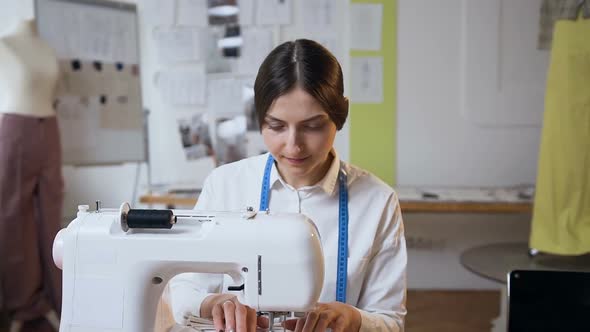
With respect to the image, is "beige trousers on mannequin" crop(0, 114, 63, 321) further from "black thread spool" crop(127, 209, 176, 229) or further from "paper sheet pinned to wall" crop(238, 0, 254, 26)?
"black thread spool" crop(127, 209, 176, 229)

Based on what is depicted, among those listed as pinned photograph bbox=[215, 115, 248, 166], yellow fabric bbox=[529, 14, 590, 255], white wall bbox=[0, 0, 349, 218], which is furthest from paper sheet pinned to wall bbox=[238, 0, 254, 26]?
yellow fabric bbox=[529, 14, 590, 255]

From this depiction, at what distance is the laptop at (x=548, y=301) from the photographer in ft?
3.10

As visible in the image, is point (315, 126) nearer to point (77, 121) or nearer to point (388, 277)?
point (388, 277)

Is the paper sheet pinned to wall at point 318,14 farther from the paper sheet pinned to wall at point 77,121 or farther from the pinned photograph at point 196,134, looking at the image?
Answer: the paper sheet pinned to wall at point 77,121

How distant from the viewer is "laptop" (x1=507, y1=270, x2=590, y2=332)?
37.2 inches

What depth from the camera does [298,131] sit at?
40.9 inches

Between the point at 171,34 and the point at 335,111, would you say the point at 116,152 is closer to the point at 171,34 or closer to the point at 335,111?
the point at 171,34

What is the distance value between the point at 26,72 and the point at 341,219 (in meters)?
1.73

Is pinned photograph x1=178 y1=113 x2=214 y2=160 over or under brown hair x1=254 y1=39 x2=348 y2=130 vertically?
under

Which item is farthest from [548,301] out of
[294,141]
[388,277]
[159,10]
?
[159,10]

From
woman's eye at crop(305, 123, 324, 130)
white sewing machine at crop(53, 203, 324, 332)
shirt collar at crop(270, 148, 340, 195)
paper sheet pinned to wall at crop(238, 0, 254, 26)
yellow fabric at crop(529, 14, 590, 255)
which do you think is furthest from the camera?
paper sheet pinned to wall at crop(238, 0, 254, 26)

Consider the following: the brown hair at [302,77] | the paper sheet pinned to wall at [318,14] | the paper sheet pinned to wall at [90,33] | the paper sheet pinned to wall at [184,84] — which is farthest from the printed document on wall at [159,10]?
the brown hair at [302,77]

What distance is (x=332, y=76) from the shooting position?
1.05m

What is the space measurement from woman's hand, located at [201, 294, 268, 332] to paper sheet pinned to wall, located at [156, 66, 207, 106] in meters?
2.35
